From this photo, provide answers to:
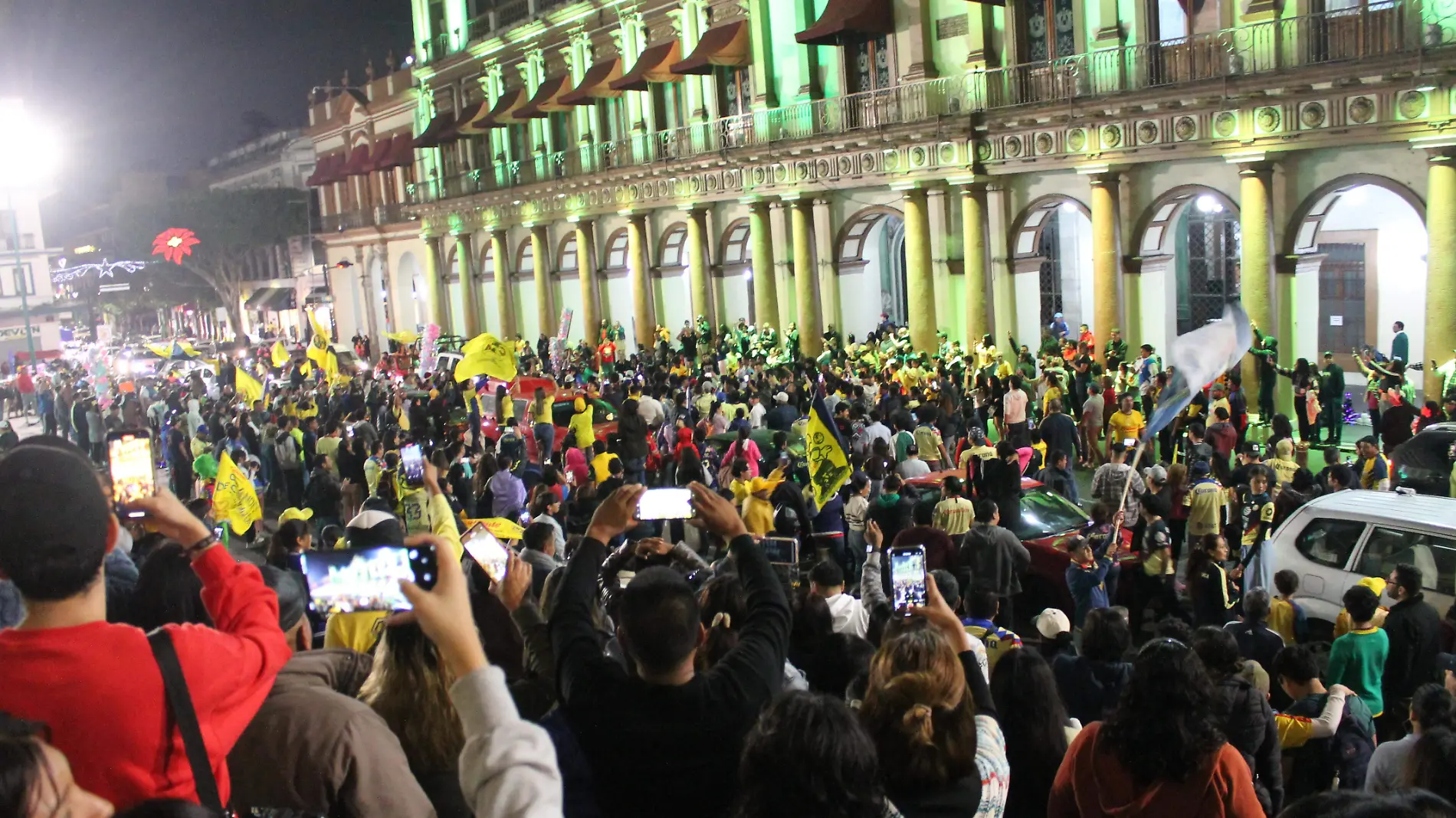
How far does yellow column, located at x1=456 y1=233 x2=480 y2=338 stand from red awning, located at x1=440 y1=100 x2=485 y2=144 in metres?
3.78

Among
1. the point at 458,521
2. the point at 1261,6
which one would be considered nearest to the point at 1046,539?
the point at 458,521

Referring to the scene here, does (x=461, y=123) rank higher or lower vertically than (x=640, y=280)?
higher

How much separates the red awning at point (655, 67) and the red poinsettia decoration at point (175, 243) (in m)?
32.1

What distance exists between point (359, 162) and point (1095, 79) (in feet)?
115

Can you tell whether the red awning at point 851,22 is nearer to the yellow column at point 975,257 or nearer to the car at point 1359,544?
the yellow column at point 975,257

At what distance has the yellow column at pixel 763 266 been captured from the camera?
1172 inches

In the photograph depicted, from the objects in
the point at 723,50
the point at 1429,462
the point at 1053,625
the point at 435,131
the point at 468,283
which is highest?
the point at 435,131

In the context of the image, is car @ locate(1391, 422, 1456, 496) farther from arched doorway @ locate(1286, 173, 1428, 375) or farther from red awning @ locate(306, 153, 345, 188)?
red awning @ locate(306, 153, 345, 188)

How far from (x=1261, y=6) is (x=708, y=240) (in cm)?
1633

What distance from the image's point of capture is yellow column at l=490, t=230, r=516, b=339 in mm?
42281

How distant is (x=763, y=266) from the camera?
2994 cm

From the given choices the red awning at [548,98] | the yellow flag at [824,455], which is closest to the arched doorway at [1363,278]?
the yellow flag at [824,455]

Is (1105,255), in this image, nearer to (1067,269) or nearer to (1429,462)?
(1067,269)

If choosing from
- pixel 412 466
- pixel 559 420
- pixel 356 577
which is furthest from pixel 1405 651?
pixel 559 420
